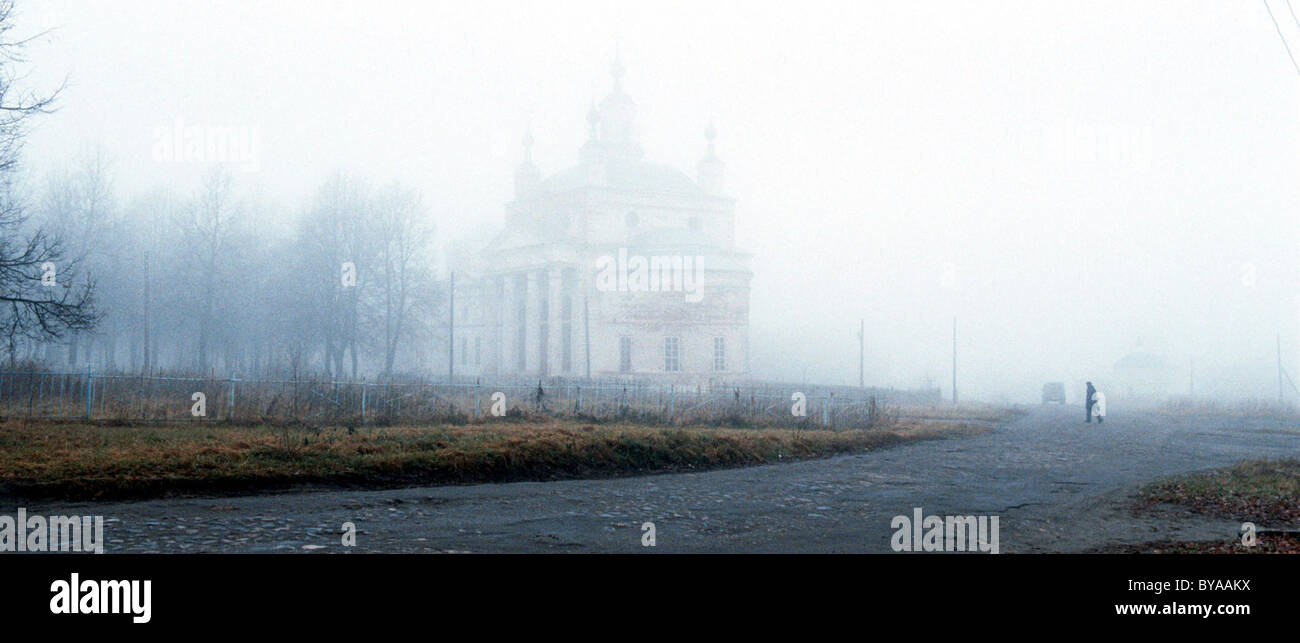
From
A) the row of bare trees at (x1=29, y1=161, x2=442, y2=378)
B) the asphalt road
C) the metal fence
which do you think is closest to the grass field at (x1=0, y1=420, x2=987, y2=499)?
the asphalt road

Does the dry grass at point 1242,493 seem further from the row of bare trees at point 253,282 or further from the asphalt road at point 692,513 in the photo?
the row of bare trees at point 253,282

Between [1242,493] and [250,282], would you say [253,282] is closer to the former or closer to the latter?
[250,282]

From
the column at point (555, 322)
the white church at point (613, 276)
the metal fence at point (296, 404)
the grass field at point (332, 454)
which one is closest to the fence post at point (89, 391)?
the metal fence at point (296, 404)

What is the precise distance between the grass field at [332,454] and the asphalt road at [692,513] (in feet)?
2.74

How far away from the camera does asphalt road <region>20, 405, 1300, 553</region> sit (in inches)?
390

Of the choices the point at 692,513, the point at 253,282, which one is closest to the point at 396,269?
the point at 253,282

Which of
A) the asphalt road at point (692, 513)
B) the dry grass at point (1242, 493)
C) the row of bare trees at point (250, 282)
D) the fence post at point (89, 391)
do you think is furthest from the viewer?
the row of bare trees at point (250, 282)

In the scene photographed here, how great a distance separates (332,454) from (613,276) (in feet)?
152

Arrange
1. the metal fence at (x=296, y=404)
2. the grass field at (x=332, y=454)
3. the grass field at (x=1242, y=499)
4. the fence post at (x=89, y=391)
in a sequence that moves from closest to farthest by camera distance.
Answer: the grass field at (x=1242, y=499)
the grass field at (x=332, y=454)
the fence post at (x=89, y=391)
the metal fence at (x=296, y=404)

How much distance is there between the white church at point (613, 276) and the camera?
5906 cm

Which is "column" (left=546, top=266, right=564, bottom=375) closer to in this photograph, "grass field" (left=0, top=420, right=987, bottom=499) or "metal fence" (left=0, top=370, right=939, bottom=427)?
"metal fence" (left=0, top=370, right=939, bottom=427)

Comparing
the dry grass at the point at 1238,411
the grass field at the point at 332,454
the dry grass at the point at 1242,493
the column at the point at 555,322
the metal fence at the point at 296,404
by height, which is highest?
the column at the point at 555,322
